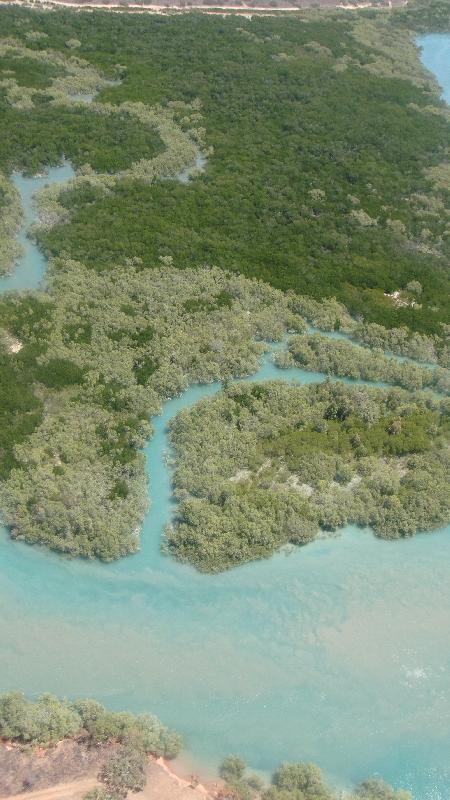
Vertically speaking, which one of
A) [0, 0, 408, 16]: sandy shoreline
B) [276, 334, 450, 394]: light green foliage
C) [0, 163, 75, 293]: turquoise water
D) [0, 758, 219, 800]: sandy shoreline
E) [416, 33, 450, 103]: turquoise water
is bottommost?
[0, 758, 219, 800]: sandy shoreline

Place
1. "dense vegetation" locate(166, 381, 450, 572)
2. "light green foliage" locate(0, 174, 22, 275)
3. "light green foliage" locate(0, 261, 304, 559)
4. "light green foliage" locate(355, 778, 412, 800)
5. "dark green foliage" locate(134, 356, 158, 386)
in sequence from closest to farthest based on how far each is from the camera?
"light green foliage" locate(355, 778, 412, 800), "light green foliage" locate(0, 261, 304, 559), "dense vegetation" locate(166, 381, 450, 572), "dark green foliage" locate(134, 356, 158, 386), "light green foliage" locate(0, 174, 22, 275)

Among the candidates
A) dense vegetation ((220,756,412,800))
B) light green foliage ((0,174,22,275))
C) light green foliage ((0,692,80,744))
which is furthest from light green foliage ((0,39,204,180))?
dense vegetation ((220,756,412,800))

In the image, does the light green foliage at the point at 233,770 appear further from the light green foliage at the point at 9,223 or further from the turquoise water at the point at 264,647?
the light green foliage at the point at 9,223

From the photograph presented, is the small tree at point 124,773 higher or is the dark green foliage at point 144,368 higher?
the dark green foliage at point 144,368

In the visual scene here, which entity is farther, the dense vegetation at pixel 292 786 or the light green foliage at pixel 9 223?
the light green foliage at pixel 9 223

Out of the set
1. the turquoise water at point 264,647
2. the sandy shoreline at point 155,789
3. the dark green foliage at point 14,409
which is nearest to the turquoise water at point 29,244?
the dark green foliage at point 14,409

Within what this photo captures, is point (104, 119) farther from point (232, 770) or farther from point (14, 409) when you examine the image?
point (232, 770)

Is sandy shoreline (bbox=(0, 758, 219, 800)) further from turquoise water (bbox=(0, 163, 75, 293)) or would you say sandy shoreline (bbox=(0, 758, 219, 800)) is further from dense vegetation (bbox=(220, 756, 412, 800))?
turquoise water (bbox=(0, 163, 75, 293))
